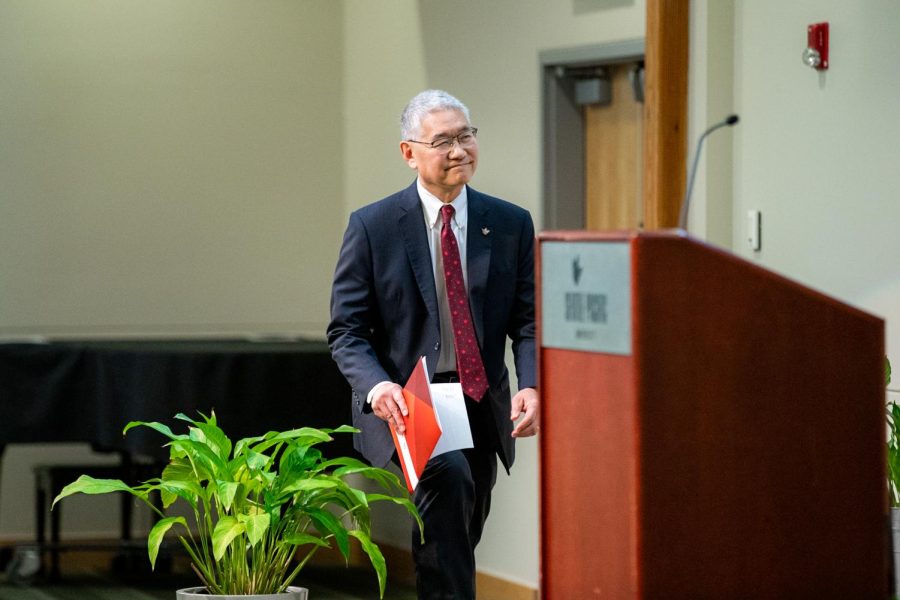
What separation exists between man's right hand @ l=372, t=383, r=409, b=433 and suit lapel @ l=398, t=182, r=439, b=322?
28 centimetres

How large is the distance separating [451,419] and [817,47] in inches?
63.5

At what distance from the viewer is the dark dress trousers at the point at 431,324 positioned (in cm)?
322

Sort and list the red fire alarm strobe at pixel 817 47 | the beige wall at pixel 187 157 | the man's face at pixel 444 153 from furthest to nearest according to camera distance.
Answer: the beige wall at pixel 187 157
the red fire alarm strobe at pixel 817 47
the man's face at pixel 444 153

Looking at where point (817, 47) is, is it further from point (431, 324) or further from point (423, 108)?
point (431, 324)

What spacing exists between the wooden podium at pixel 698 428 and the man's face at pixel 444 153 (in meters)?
1.23

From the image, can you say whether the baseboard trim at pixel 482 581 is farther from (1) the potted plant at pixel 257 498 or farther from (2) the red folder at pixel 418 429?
(1) the potted plant at pixel 257 498

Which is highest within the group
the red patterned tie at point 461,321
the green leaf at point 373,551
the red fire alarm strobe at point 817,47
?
the red fire alarm strobe at point 817,47

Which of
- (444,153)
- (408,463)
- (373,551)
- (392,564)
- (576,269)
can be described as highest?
(444,153)

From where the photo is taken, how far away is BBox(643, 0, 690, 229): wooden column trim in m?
4.38

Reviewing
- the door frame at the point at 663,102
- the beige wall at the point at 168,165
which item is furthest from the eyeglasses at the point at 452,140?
the beige wall at the point at 168,165

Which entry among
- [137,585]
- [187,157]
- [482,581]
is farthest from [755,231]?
[187,157]

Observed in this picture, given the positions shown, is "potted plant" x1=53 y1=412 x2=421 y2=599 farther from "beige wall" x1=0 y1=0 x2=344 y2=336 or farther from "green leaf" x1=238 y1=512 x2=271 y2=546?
"beige wall" x1=0 y1=0 x2=344 y2=336

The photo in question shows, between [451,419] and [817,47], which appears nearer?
[451,419]

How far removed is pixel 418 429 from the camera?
3.00 meters
